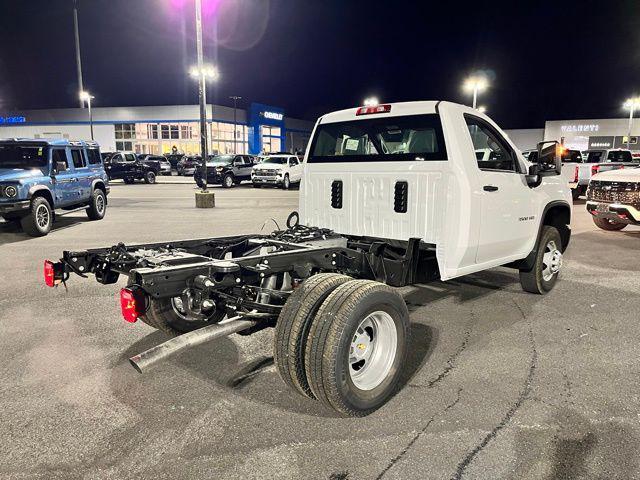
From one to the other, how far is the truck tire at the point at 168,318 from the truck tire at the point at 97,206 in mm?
10541

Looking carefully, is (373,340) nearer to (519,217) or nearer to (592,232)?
(519,217)

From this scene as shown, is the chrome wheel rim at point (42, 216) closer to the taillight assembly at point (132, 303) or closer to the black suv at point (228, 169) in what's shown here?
the taillight assembly at point (132, 303)

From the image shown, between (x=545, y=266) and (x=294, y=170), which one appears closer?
(x=545, y=266)

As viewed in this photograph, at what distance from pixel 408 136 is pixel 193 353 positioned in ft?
9.60

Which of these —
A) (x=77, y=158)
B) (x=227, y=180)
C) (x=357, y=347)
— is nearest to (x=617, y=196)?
(x=357, y=347)

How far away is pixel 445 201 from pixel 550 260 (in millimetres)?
2530

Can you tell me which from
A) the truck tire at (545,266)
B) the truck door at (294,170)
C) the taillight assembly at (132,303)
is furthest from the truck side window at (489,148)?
the truck door at (294,170)

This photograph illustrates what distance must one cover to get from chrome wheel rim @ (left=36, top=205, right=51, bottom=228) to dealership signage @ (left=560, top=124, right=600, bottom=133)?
64.8 metres

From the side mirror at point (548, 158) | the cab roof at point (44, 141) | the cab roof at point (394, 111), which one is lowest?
the side mirror at point (548, 158)

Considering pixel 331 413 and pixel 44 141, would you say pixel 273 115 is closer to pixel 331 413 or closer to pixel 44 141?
pixel 44 141

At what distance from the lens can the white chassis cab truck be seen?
3.14 m

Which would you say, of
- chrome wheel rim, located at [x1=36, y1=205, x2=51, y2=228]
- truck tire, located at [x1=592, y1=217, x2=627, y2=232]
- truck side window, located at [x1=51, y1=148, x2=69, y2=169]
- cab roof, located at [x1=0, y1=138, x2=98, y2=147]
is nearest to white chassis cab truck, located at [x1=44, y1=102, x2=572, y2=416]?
truck tire, located at [x1=592, y1=217, x2=627, y2=232]

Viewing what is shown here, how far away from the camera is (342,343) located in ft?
10.0

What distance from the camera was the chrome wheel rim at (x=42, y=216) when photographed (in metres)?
11.0
